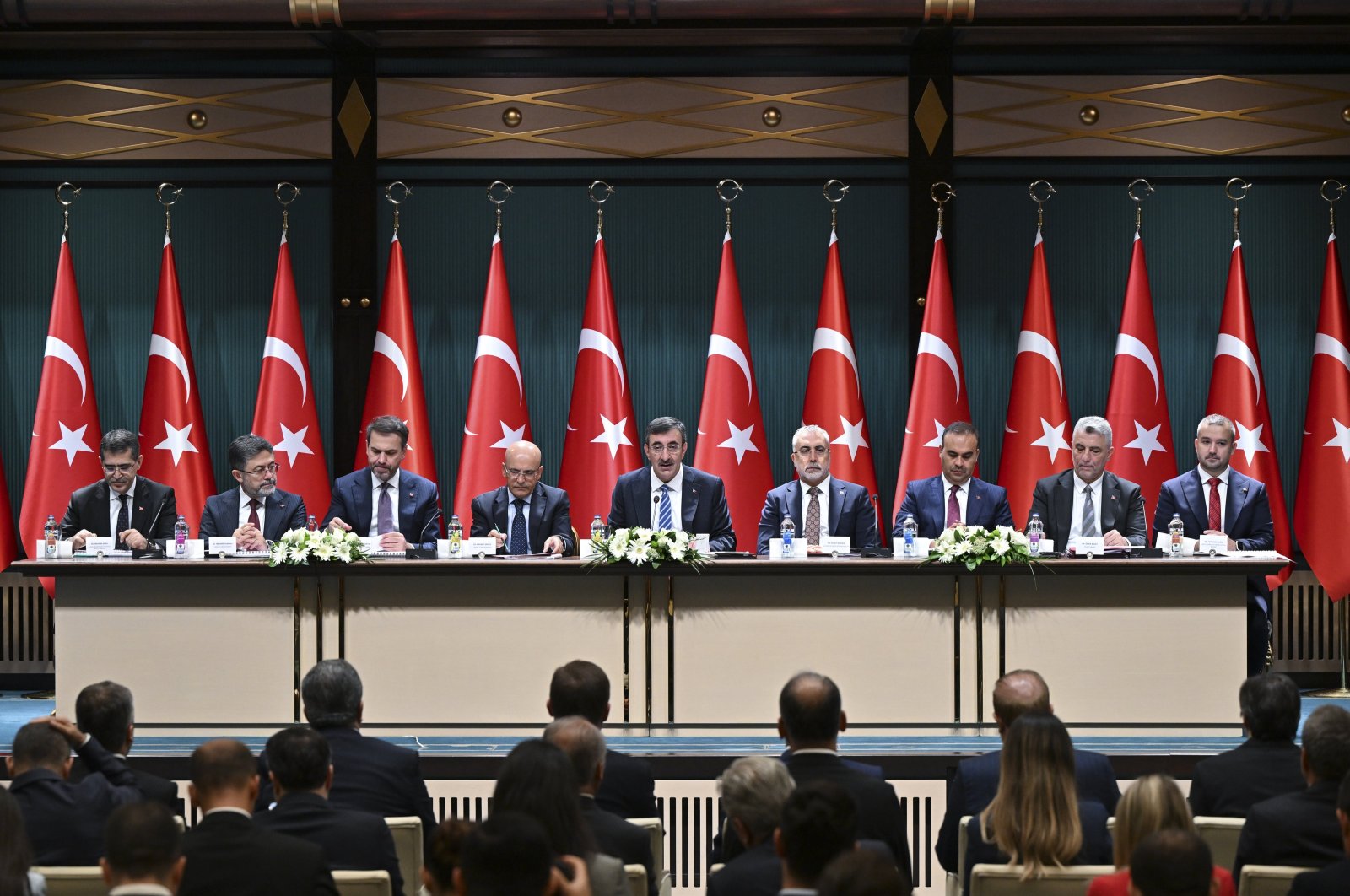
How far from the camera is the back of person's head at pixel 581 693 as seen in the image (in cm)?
443

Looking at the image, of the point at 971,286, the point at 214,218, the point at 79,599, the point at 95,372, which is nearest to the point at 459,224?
the point at 214,218

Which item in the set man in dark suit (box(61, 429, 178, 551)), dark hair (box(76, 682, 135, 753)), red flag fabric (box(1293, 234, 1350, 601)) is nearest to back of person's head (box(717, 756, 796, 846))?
dark hair (box(76, 682, 135, 753))

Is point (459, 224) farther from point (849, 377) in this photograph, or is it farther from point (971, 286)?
point (971, 286)

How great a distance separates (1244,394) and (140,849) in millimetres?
7785

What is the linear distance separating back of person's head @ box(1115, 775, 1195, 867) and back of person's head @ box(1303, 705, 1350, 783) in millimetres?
651

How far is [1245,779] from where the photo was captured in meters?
4.12

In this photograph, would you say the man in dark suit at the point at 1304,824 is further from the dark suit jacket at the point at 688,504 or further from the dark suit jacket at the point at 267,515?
the dark suit jacket at the point at 267,515

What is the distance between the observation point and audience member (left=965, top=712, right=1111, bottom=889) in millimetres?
3535

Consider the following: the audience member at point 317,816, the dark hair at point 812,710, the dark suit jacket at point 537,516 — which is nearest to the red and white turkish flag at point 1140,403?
the dark suit jacket at point 537,516

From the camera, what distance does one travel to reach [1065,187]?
9758 mm

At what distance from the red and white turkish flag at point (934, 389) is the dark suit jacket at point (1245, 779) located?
5.08 m

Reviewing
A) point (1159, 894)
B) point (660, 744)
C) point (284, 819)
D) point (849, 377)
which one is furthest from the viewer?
point (849, 377)

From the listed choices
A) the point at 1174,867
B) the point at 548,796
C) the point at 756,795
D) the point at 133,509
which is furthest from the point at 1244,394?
the point at 548,796

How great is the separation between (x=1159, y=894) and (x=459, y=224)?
777 centimetres
